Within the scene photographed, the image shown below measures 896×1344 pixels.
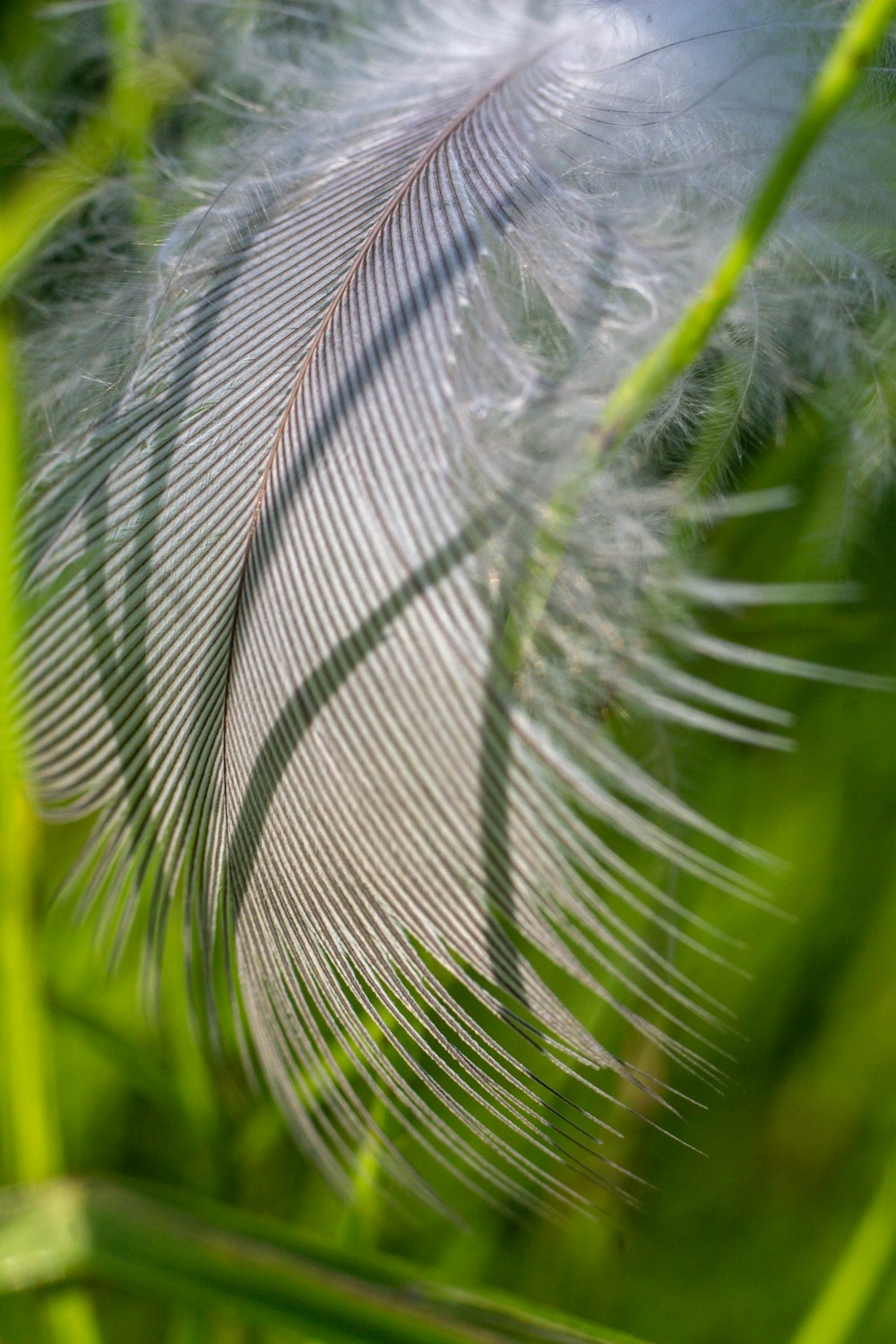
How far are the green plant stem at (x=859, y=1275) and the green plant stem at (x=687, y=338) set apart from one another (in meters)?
0.57

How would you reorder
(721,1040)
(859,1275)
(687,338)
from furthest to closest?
(721,1040), (859,1275), (687,338)

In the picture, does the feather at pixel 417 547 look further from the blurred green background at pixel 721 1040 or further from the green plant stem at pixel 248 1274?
the blurred green background at pixel 721 1040

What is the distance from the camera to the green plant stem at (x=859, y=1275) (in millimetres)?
726

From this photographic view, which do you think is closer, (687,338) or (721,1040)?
(687,338)

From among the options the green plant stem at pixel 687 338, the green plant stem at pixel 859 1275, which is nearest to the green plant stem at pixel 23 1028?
the green plant stem at pixel 687 338

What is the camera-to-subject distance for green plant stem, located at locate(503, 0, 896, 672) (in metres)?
0.34

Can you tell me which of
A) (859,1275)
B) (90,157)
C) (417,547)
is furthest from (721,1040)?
(90,157)

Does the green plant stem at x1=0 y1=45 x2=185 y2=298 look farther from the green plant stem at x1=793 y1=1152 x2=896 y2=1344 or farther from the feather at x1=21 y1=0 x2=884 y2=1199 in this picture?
the green plant stem at x1=793 y1=1152 x2=896 y2=1344

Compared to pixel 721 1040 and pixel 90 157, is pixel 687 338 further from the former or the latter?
pixel 721 1040

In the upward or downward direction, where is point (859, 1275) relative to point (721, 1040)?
downward

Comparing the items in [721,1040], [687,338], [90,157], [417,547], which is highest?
[90,157]

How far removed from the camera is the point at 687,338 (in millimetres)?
397

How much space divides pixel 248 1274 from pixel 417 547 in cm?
35

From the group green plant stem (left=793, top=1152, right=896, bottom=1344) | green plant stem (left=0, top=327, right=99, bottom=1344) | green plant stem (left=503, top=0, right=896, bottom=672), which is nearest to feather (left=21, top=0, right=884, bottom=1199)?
green plant stem (left=503, top=0, right=896, bottom=672)
